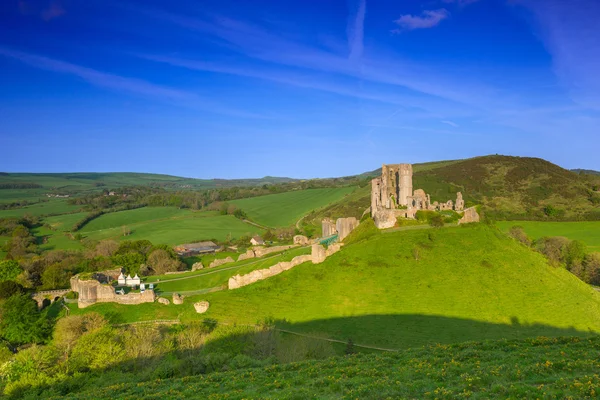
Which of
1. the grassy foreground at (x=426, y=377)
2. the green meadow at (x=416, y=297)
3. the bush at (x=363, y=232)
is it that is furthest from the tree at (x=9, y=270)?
the grassy foreground at (x=426, y=377)

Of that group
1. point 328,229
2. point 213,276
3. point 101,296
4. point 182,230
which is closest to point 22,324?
point 101,296

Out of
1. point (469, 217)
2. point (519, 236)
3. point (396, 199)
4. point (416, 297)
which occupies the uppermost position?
point (396, 199)

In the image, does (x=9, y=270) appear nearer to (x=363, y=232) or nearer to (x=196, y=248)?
(x=196, y=248)

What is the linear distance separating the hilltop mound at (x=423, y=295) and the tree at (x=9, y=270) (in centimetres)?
3911

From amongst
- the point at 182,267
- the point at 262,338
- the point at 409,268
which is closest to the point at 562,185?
the point at 409,268

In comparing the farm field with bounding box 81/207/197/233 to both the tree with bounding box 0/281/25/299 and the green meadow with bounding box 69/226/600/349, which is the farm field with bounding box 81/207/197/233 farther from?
the green meadow with bounding box 69/226/600/349

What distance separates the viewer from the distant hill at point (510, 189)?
10862 cm

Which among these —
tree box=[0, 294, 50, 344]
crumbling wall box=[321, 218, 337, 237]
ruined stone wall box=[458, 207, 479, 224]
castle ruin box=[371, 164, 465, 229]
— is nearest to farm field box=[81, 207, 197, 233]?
crumbling wall box=[321, 218, 337, 237]

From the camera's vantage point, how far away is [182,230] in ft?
360

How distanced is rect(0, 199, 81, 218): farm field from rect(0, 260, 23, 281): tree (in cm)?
7318

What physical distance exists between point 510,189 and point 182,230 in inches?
3881

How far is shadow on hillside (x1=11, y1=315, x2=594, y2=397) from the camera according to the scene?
25.2 meters

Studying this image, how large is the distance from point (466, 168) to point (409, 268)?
11433cm

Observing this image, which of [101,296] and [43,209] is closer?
[101,296]
